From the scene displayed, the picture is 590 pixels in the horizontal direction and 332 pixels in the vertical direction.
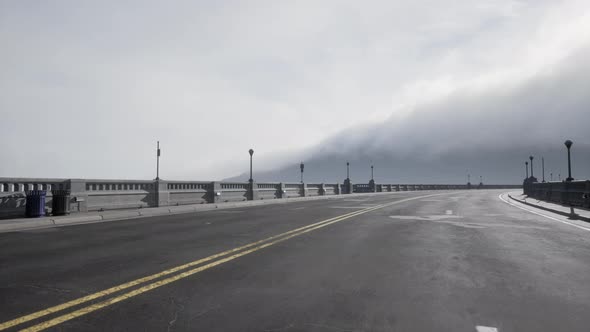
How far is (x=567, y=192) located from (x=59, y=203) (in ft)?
88.1

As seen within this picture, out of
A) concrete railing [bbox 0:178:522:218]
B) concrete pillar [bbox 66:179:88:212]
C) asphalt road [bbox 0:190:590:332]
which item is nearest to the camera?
asphalt road [bbox 0:190:590:332]

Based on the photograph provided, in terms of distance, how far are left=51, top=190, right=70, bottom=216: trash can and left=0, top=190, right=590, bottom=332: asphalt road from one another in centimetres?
675

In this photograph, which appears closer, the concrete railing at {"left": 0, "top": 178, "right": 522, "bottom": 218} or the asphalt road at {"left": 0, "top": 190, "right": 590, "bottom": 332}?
the asphalt road at {"left": 0, "top": 190, "right": 590, "bottom": 332}

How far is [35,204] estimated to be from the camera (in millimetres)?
14484

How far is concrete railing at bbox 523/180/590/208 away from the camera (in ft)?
59.3

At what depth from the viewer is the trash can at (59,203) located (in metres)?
15.2

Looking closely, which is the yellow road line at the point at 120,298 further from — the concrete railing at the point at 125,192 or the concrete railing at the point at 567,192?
the concrete railing at the point at 567,192

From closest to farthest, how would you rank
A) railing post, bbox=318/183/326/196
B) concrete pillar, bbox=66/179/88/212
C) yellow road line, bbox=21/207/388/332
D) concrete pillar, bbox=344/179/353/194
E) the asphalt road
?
yellow road line, bbox=21/207/388/332
the asphalt road
concrete pillar, bbox=66/179/88/212
railing post, bbox=318/183/326/196
concrete pillar, bbox=344/179/353/194

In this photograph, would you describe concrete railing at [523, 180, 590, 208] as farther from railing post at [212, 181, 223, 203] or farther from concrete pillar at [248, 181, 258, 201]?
concrete pillar at [248, 181, 258, 201]

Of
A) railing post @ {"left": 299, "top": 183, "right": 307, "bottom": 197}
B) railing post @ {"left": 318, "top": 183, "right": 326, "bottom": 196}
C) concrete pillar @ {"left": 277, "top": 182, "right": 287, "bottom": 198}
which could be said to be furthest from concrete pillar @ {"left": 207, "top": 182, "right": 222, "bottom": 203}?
railing post @ {"left": 318, "top": 183, "right": 326, "bottom": 196}

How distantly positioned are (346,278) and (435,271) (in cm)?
154

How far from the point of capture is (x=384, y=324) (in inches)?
140

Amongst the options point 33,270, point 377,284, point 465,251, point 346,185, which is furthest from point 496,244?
point 346,185

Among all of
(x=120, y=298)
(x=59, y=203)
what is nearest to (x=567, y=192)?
(x=120, y=298)
